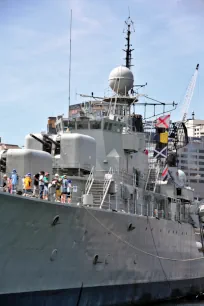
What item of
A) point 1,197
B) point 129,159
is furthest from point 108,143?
point 1,197

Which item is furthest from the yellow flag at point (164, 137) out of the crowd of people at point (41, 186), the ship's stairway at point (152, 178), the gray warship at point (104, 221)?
the crowd of people at point (41, 186)

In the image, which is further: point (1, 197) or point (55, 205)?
point (55, 205)

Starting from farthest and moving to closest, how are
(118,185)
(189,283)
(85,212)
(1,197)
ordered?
(189,283)
(118,185)
(85,212)
(1,197)

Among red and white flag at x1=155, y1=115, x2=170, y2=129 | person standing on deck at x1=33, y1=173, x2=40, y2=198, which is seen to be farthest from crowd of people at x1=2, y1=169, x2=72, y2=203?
red and white flag at x1=155, y1=115, x2=170, y2=129

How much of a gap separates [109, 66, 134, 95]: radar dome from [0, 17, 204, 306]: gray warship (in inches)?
2.1

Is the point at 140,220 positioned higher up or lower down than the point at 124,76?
lower down

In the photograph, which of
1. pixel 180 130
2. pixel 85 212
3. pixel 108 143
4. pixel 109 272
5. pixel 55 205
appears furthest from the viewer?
pixel 180 130

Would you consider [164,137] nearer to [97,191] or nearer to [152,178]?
[152,178]

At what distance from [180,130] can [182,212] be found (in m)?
7.00

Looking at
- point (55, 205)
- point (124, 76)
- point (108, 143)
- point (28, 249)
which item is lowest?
point (28, 249)

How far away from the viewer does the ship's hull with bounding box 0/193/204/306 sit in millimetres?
16875

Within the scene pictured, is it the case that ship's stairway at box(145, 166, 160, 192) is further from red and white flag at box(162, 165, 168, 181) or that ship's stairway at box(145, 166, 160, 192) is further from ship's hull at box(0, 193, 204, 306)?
ship's hull at box(0, 193, 204, 306)

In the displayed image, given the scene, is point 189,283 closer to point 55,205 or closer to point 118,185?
point 118,185

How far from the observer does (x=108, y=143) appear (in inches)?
1035
